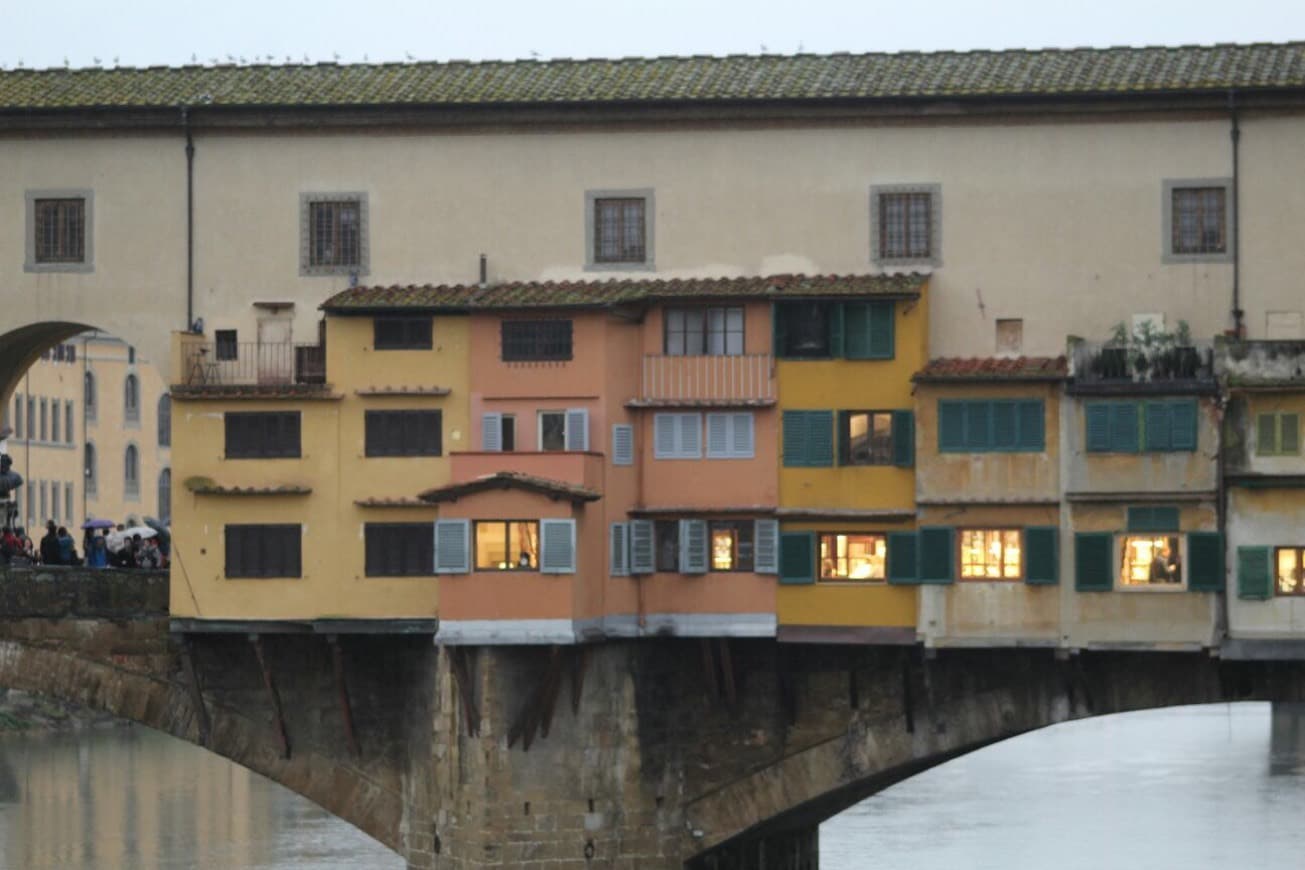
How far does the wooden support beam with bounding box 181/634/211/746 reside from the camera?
40688mm

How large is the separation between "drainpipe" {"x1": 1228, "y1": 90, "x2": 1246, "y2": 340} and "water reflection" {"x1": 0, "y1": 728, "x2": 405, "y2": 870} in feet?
60.4

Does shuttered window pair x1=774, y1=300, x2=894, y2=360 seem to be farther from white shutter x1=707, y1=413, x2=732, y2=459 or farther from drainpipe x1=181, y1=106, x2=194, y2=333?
drainpipe x1=181, y1=106, x2=194, y2=333

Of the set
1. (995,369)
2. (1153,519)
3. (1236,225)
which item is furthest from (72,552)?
(1236,225)

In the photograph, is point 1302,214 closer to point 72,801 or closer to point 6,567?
point 6,567

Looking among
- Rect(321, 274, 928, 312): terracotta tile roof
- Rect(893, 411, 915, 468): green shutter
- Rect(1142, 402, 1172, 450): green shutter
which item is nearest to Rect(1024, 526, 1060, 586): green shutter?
Rect(1142, 402, 1172, 450): green shutter

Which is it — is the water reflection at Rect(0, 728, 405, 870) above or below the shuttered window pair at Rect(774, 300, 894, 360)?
below

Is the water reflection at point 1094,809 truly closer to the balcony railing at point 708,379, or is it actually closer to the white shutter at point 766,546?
the white shutter at point 766,546

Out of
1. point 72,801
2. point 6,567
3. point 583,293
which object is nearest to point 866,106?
point 583,293

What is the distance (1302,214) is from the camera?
3859 centimetres

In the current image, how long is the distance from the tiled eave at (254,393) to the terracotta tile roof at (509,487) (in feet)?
8.74

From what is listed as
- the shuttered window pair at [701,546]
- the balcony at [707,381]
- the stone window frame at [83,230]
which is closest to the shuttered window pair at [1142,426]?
the balcony at [707,381]

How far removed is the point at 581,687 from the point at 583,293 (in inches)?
198

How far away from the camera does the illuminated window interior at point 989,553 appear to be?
3822cm

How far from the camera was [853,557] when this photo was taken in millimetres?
38844
